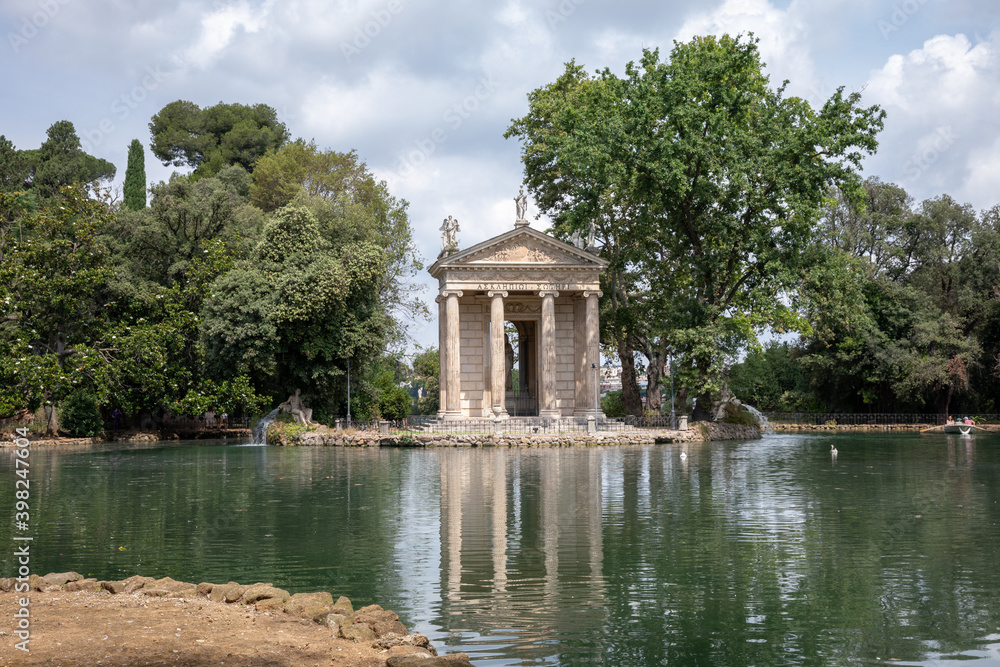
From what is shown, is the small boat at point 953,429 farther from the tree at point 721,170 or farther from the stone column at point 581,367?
the stone column at point 581,367

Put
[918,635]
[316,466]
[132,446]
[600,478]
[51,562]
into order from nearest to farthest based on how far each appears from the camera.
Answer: [918,635] → [51,562] → [600,478] → [316,466] → [132,446]

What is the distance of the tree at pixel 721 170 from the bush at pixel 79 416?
28763 millimetres

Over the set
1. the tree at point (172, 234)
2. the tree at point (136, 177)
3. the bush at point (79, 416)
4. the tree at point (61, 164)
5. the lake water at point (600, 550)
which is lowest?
the lake water at point (600, 550)

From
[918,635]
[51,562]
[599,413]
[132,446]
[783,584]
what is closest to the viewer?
[918,635]

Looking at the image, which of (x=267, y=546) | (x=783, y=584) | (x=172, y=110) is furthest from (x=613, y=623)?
(x=172, y=110)

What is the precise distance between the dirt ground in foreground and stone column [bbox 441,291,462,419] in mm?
39649

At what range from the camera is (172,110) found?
8900cm

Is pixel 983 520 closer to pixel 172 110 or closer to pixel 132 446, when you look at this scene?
pixel 132 446

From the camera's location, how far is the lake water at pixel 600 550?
9117 mm

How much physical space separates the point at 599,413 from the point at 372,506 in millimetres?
32149

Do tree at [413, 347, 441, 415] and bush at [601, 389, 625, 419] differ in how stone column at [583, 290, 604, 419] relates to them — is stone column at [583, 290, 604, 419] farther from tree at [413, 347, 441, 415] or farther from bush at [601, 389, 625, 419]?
tree at [413, 347, 441, 415]

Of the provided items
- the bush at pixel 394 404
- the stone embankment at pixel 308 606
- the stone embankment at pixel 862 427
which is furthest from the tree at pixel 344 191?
the stone embankment at pixel 308 606

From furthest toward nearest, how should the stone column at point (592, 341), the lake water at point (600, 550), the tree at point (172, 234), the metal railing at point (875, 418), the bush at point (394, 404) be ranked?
the bush at point (394, 404)
the metal railing at point (875, 418)
the tree at point (172, 234)
the stone column at point (592, 341)
the lake water at point (600, 550)

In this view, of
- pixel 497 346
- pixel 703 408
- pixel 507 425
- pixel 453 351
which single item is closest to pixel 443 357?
pixel 453 351
